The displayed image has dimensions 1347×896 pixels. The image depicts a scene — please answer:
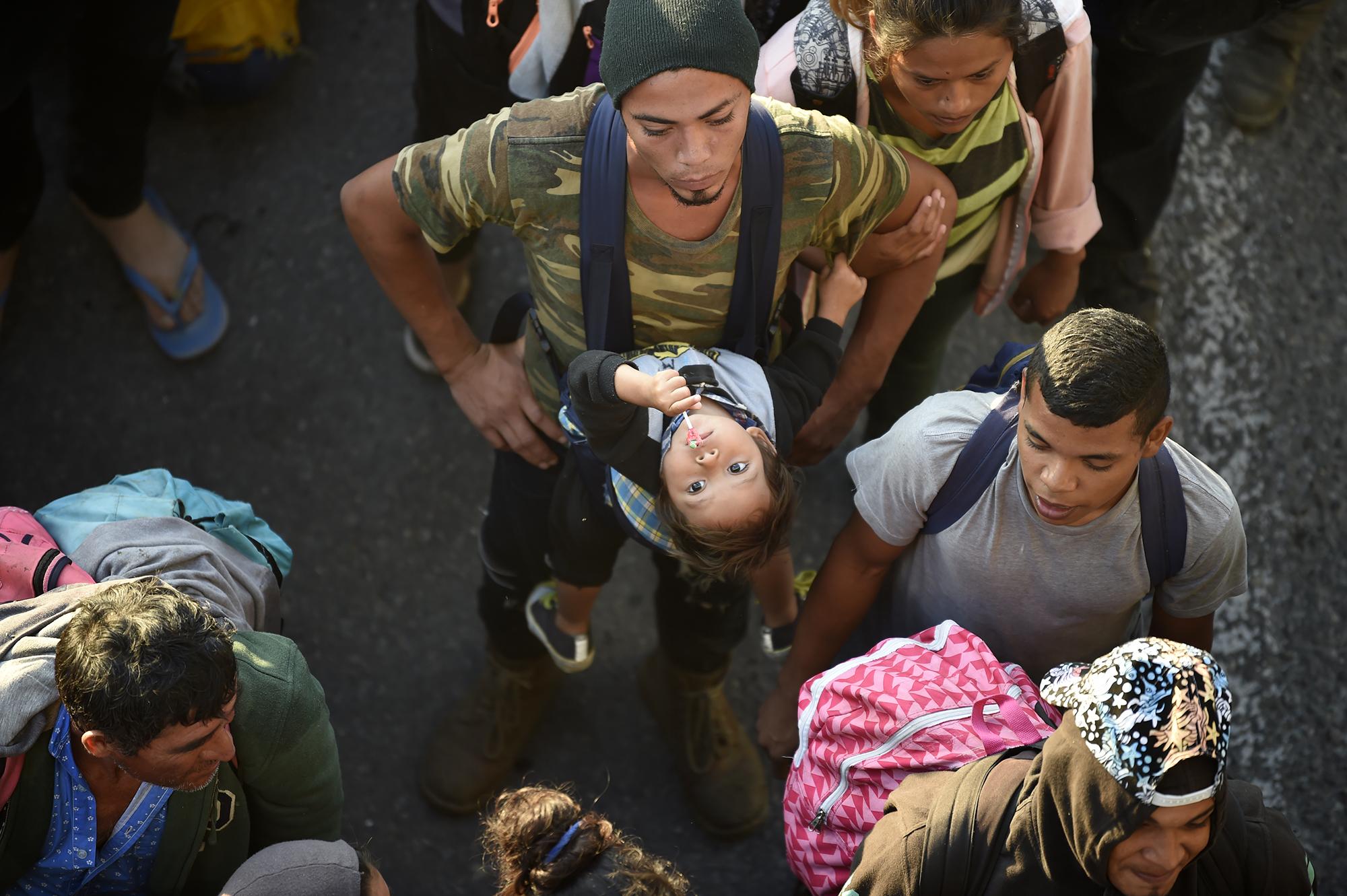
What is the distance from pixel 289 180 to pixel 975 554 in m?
3.05

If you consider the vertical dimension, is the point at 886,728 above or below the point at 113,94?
below

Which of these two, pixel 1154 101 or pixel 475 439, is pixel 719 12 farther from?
pixel 475 439

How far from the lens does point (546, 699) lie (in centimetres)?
366

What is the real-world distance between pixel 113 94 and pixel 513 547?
→ 6.02 feet

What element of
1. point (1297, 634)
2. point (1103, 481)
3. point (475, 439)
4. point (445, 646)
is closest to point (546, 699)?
point (445, 646)

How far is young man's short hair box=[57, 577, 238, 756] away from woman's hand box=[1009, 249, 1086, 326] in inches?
88.2

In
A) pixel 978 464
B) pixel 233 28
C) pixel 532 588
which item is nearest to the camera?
pixel 978 464

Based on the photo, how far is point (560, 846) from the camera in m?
2.08

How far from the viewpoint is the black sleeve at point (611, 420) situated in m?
2.26

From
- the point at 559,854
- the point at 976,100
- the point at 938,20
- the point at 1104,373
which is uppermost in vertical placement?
the point at 938,20

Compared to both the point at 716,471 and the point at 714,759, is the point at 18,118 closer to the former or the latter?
the point at 716,471

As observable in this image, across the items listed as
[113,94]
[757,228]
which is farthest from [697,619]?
[113,94]

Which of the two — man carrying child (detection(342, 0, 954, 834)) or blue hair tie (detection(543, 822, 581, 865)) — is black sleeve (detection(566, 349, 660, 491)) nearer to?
man carrying child (detection(342, 0, 954, 834))

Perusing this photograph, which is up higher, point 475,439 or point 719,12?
point 719,12
